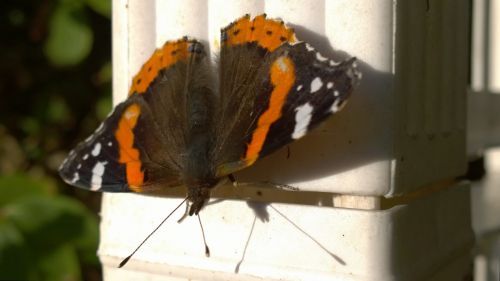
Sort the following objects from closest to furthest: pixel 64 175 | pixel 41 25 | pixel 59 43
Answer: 1. pixel 64 175
2. pixel 59 43
3. pixel 41 25

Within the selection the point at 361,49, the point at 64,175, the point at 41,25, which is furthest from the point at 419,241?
the point at 41,25

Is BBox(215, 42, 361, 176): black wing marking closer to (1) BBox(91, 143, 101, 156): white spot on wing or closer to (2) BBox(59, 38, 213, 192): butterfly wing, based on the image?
(2) BBox(59, 38, 213, 192): butterfly wing

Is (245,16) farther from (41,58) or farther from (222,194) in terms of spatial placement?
(41,58)

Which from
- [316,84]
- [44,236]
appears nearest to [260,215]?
[316,84]

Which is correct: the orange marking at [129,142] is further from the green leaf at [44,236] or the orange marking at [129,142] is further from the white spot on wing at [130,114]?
the green leaf at [44,236]

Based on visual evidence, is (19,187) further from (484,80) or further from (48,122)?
(484,80)

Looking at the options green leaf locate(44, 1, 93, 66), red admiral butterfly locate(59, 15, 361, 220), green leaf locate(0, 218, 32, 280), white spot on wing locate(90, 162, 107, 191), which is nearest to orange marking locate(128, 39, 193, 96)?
red admiral butterfly locate(59, 15, 361, 220)
